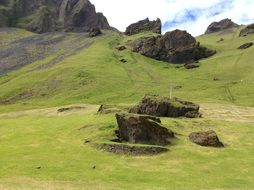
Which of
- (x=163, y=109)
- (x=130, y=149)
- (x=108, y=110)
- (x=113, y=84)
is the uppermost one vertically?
(x=163, y=109)

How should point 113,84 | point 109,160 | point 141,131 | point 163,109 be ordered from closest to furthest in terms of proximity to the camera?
point 109,160 → point 141,131 → point 163,109 → point 113,84

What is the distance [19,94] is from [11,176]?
104m

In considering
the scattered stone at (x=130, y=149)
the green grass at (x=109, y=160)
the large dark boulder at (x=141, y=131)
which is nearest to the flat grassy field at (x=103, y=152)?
the green grass at (x=109, y=160)

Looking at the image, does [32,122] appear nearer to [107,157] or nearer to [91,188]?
[107,157]

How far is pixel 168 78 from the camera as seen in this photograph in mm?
182375

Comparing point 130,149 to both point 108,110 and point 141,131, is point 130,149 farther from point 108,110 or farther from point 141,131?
point 108,110

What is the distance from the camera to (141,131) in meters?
69.0

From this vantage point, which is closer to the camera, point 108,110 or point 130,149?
point 130,149

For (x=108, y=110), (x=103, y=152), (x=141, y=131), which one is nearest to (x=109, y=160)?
(x=103, y=152)

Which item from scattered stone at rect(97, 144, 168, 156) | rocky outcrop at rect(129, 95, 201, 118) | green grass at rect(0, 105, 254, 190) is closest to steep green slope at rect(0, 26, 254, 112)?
rocky outcrop at rect(129, 95, 201, 118)

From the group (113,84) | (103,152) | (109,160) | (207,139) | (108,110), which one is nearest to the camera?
(109,160)

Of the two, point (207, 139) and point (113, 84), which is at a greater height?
point (207, 139)

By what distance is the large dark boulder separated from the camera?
6894 cm

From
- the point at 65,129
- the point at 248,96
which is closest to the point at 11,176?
the point at 65,129
